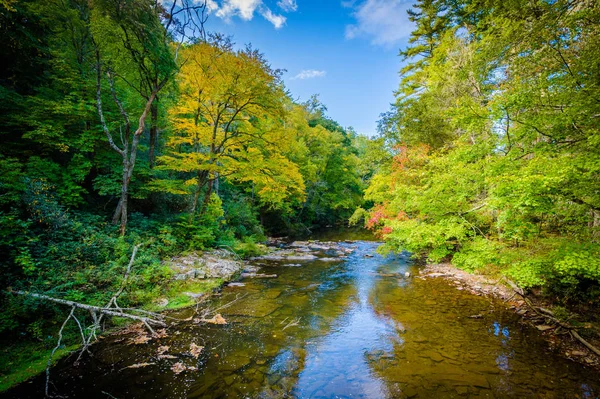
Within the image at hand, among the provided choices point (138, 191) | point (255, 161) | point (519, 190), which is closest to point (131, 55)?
point (138, 191)

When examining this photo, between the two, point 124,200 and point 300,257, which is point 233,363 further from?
point 300,257

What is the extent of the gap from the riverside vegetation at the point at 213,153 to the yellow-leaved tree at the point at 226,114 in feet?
0.31

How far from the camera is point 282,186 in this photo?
13.5 m

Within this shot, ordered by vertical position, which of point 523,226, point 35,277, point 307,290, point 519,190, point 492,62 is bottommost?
point 307,290

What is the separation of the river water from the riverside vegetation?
1.28 m

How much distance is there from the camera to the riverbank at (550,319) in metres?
5.39

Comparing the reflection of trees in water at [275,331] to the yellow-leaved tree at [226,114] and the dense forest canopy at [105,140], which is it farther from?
the yellow-leaved tree at [226,114]

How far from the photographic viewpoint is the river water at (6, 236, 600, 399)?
4.32 metres

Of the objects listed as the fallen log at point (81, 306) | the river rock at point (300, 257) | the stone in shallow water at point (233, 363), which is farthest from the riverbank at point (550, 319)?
the fallen log at point (81, 306)

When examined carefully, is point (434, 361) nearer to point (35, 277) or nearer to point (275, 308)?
point (275, 308)

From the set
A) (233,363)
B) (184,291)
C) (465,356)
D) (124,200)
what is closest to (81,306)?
(184,291)

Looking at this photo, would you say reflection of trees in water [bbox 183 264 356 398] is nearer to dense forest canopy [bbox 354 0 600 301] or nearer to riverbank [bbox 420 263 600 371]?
dense forest canopy [bbox 354 0 600 301]

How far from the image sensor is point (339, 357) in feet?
17.9

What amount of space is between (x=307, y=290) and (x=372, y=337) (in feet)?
A: 11.9
